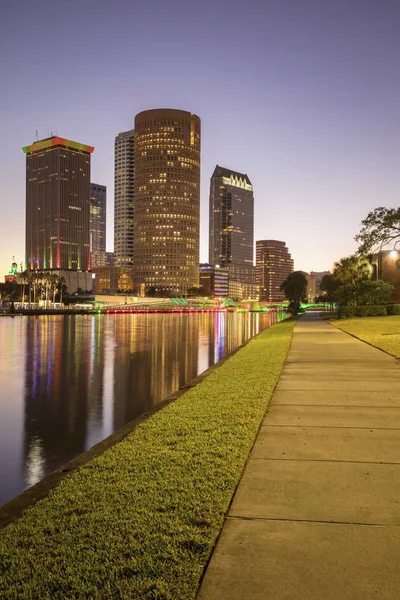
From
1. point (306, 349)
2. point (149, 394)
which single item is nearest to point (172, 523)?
point (149, 394)

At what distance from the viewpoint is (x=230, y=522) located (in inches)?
191

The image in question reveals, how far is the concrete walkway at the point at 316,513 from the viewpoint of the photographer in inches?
150

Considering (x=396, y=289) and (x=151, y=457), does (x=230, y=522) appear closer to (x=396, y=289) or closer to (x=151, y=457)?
(x=151, y=457)

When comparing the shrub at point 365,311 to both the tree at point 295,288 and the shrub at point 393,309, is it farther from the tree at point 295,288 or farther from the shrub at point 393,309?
the tree at point 295,288

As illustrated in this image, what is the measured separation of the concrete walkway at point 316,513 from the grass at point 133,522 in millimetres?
264

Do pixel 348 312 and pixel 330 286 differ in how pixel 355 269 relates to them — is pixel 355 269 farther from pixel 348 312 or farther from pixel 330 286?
pixel 330 286

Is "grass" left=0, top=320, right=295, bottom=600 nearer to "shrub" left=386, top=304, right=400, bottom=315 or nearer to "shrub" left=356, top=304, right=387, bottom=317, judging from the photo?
"shrub" left=356, top=304, right=387, bottom=317

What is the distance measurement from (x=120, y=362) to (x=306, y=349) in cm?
888

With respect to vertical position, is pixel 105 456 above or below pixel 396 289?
below

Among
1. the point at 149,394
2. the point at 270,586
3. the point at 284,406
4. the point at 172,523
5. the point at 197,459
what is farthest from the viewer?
the point at 149,394

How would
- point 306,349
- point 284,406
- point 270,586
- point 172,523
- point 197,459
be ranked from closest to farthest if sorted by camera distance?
point 270,586
point 172,523
point 197,459
point 284,406
point 306,349

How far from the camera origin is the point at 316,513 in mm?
5051

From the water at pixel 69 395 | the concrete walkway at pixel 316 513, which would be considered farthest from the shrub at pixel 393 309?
the concrete walkway at pixel 316 513

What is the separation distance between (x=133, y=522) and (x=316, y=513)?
1.87 m
